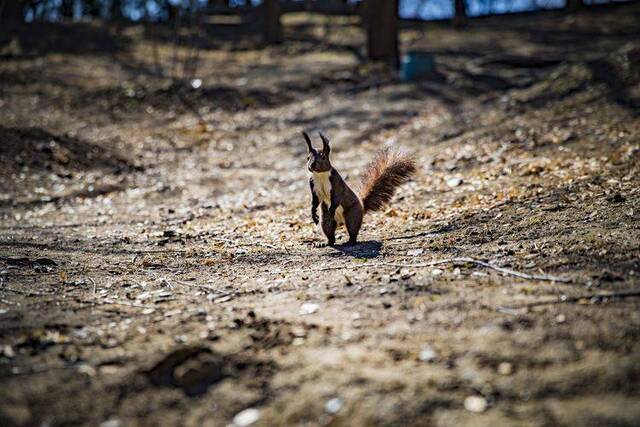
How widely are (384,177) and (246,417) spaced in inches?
152

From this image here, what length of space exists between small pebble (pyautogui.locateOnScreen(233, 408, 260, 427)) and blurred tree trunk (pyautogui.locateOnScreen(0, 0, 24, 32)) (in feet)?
Result: 80.7

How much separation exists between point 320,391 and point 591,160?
629 centimetres

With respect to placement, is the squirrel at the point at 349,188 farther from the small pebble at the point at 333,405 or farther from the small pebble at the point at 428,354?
the small pebble at the point at 333,405

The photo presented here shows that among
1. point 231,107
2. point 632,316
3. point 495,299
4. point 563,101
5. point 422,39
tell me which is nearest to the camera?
point 632,316

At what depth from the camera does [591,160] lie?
8.13m

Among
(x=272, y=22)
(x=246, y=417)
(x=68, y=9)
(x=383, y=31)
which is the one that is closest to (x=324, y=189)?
(x=246, y=417)

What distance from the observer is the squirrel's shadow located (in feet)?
18.6

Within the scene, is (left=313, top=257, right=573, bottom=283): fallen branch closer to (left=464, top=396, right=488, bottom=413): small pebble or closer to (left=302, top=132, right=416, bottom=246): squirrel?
(left=302, top=132, right=416, bottom=246): squirrel

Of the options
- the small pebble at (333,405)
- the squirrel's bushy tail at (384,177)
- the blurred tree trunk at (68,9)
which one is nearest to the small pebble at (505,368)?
the small pebble at (333,405)

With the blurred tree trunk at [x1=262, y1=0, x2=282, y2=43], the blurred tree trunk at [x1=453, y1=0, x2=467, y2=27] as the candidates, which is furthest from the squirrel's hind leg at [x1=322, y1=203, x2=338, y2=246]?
the blurred tree trunk at [x1=453, y1=0, x2=467, y2=27]

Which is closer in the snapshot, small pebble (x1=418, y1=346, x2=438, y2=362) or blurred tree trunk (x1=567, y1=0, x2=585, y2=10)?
small pebble (x1=418, y1=346, x2=438, y2=362)

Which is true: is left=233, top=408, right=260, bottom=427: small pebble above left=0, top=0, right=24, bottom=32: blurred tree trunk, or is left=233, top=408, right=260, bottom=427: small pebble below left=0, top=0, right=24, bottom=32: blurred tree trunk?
below

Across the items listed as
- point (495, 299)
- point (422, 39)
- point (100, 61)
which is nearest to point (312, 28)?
point (422, 39)

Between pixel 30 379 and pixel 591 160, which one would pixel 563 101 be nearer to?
pixel 591 160
